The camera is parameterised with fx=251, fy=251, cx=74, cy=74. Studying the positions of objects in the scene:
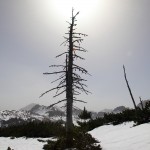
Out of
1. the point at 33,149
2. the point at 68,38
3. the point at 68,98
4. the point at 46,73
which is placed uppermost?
the point at 68,38

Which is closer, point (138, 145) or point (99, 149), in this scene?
point (138, 145)

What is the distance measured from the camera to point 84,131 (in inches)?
406

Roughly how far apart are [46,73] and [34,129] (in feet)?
29.6

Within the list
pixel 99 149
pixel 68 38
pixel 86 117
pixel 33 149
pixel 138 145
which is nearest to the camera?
pixel 138 145

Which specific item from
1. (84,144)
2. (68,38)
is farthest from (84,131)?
(68,38)

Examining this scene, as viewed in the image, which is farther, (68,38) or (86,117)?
(86,117)

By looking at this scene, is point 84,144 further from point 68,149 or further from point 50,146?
point 50,146

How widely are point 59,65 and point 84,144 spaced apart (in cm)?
487

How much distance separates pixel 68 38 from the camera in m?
13.5

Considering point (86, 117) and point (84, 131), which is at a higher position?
point (86, 117)

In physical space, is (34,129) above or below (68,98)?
below

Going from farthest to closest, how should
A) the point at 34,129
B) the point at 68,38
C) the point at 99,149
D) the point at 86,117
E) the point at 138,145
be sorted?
the point at 86,117
the point at 34,129
the point at 68,38
the point at 99,149
the point at 138,145

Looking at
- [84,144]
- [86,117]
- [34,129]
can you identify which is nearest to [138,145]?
[84,144]

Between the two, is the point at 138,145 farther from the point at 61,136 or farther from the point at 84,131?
the point at 61,136
